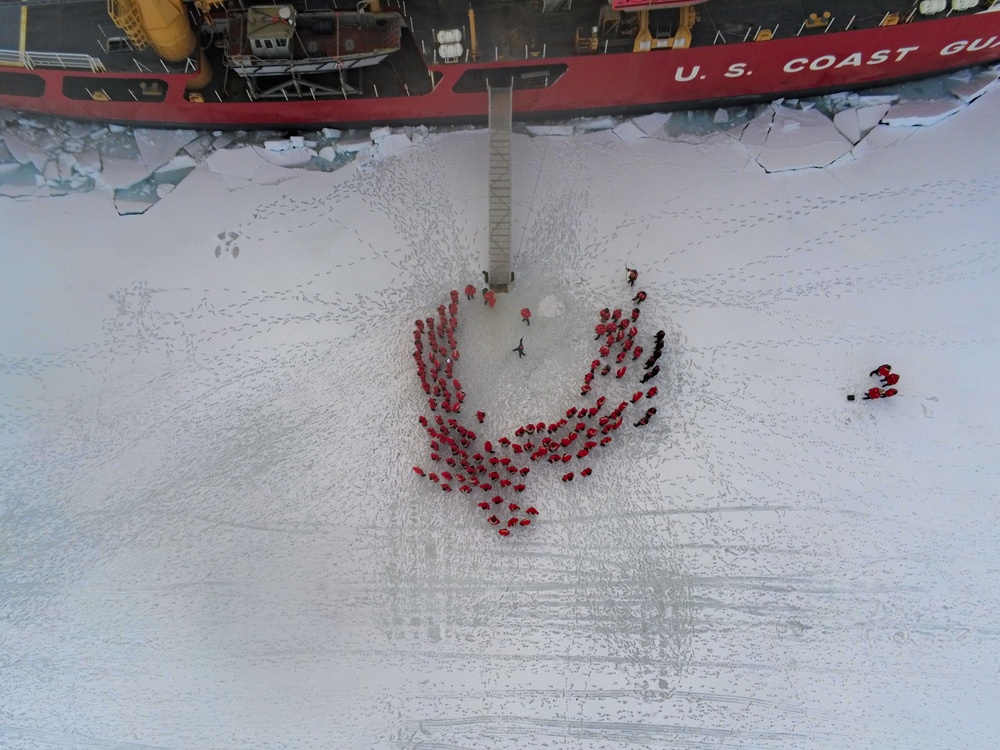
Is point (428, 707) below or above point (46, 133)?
below

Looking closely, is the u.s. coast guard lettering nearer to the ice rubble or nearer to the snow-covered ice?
the ice rubble

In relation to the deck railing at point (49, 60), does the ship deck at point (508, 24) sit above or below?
above

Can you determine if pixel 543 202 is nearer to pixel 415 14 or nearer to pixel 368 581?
pixel 415 14

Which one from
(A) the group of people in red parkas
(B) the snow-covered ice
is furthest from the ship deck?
(A) the group of people in red parkas

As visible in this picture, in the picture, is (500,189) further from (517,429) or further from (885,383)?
(885,383)

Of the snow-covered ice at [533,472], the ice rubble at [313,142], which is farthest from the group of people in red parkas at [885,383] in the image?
the ice rubble at [313,142]

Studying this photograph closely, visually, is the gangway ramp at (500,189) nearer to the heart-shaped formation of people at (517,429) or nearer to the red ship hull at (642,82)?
the red ship hull at (642,82)

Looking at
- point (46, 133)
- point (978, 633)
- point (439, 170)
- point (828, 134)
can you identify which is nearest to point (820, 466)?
point (978, 633)
